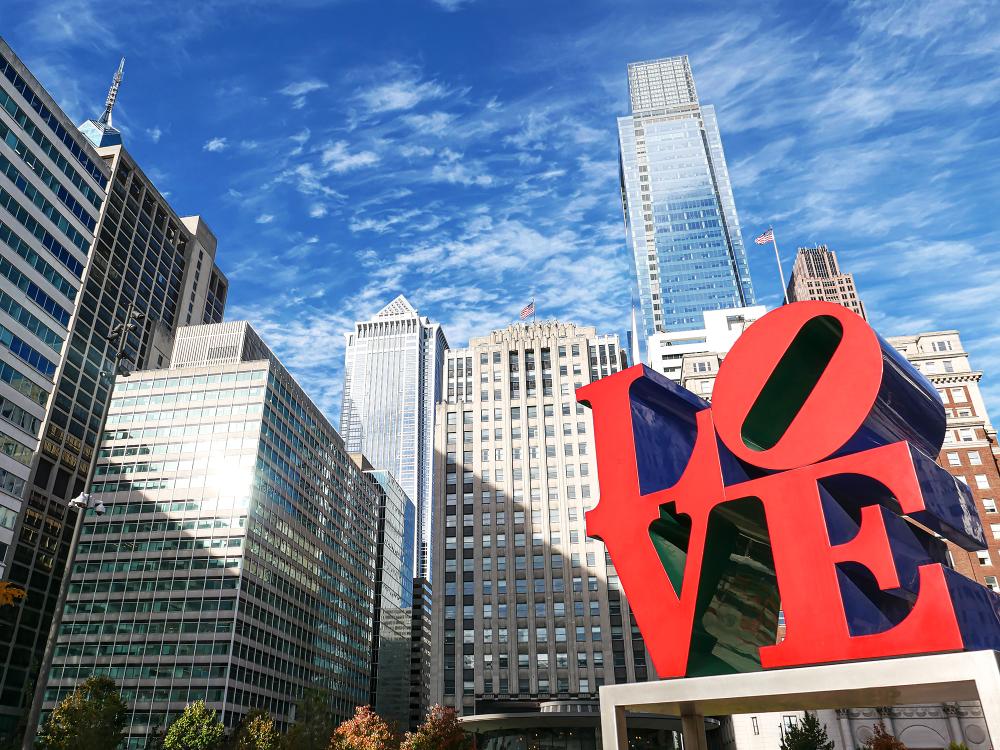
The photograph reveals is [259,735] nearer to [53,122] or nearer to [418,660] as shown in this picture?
[53,122]

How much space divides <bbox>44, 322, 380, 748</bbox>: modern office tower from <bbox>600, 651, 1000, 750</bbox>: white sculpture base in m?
77.1

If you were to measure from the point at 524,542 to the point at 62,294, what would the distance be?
62402mm

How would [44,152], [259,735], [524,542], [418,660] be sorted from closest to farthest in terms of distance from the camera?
[259,735] → [44,152] → [524,542] → [418,660]

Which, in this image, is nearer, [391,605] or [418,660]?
[391,605]

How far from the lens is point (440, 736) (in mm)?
64812

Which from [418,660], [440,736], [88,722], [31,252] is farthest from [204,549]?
[418,660]

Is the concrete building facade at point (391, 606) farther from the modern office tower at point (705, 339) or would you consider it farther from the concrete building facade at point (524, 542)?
the modern office tower at point (705, 339)

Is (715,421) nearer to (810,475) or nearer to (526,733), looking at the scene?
(810,475)

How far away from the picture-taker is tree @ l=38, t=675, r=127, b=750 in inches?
2340

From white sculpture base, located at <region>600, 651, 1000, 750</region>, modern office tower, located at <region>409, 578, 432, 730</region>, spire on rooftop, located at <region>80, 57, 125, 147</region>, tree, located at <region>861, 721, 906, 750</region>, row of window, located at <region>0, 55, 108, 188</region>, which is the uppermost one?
spire on rooftop, located at <region>80, 57, 125, 147</region>

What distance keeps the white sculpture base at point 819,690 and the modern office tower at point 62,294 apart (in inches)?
1214

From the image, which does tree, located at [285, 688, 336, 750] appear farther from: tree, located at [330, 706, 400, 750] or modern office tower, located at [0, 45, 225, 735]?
modern office tower, located at [0, 45, 225, 735]

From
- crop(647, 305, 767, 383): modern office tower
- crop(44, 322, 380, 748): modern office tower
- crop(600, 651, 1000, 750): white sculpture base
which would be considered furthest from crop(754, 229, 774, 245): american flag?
crop(600, 651, 1000, 750): white sculpture base

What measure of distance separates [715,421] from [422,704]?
569 ft
